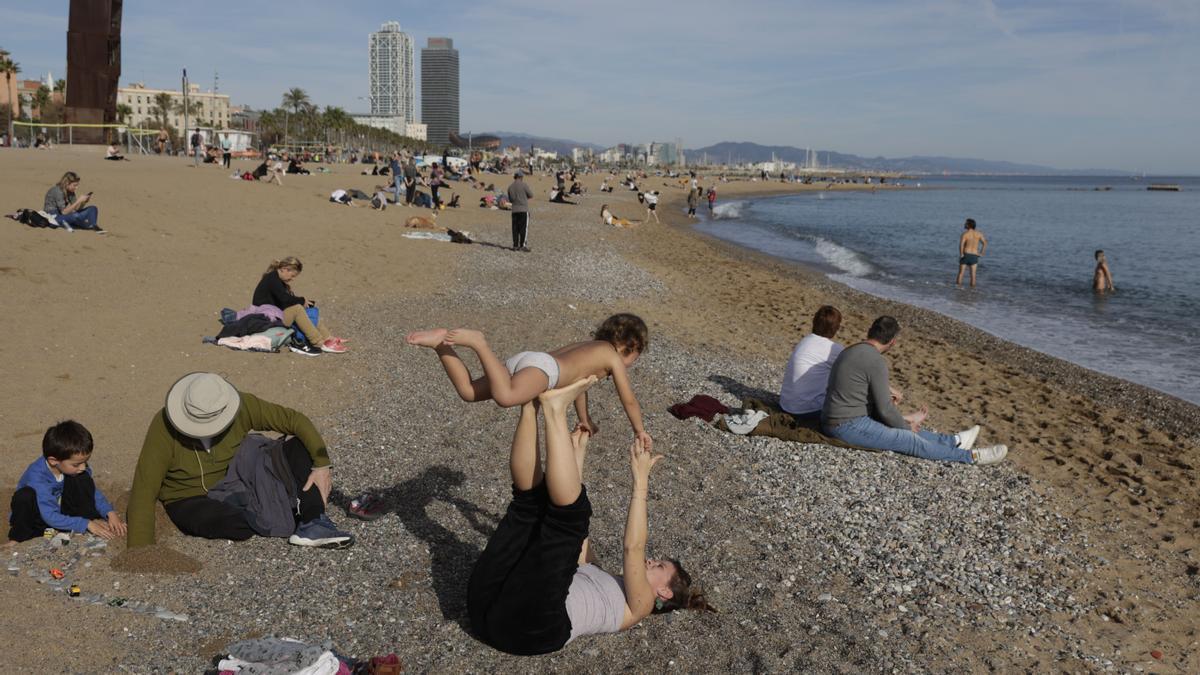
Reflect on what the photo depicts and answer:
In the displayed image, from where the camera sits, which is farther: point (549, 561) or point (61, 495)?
point (61, 495)

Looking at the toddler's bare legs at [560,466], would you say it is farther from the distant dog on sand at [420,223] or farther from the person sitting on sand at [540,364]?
the distant dog on sand at [420,223]

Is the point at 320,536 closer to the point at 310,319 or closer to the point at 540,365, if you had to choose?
the point at 540,365

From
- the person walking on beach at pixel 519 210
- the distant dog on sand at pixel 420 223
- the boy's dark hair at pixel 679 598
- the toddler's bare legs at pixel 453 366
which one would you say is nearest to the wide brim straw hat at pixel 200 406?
the toddler's bare legs at pixel 453 366

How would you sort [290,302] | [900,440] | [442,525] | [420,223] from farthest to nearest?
[420,223] → [290,302] → [900,440] → [442,525]

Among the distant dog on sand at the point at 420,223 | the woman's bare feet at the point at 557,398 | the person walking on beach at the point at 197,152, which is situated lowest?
the woman's bare feet at the point at 557,398

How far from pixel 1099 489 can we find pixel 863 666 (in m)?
4.42

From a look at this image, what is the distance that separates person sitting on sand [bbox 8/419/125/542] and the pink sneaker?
5.18 m

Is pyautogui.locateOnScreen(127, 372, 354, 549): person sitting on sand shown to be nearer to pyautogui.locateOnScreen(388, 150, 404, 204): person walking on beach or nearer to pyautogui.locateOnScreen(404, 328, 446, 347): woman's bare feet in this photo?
pyautogui.locateOnScreen(404, 328, 446, 347): woman's bare feet

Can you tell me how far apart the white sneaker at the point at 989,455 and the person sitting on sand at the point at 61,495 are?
7172mm

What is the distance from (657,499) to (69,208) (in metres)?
13.3

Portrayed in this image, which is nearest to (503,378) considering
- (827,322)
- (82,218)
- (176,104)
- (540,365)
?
(540,365)

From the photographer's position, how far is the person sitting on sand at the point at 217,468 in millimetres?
5008

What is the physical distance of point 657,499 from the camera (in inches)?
262

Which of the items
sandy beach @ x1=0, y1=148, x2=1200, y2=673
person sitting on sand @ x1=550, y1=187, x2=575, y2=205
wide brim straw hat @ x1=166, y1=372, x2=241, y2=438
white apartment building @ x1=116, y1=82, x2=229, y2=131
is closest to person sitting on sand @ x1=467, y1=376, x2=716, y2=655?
sandy beach @ x1=0, y1=148, x2=1200, y2=673
